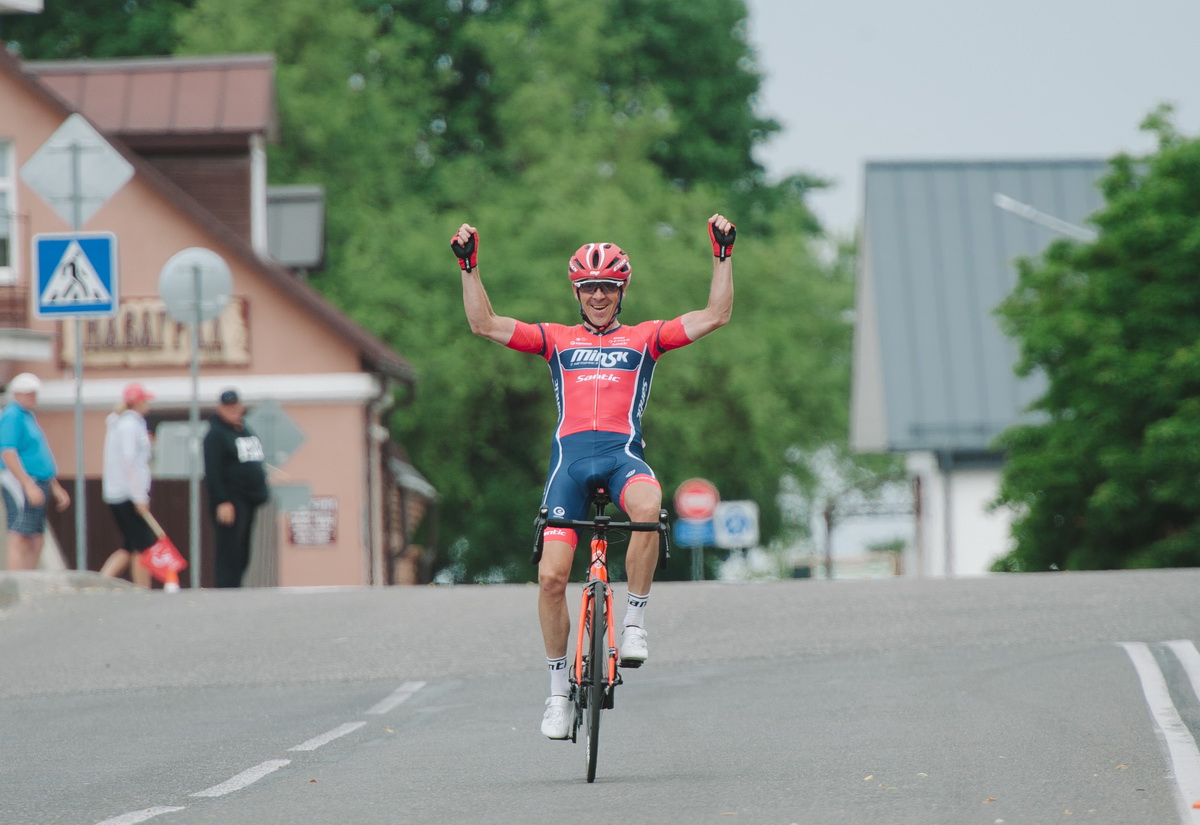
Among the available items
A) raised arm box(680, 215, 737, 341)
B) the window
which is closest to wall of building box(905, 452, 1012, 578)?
the window

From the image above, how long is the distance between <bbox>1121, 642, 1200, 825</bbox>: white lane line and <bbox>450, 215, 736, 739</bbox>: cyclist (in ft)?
6.86

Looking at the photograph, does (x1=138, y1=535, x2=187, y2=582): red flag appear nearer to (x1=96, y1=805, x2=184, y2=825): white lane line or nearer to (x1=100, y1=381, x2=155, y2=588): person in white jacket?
(x1=100, y1=381, x2=155, y2=588): person in white jacket

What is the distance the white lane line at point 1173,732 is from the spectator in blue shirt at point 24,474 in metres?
9.44

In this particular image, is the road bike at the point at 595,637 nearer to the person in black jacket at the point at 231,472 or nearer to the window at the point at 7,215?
the person in black jacket at the point at 231,472

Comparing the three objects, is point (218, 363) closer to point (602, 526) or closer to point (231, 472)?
point (231, 472)

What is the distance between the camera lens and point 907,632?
1327 centimetres

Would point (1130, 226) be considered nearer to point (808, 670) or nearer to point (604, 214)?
point (604, 214)

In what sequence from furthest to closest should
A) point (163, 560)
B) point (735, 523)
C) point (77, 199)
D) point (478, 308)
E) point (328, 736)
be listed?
1. point (735, 523)
2. point (163, 560)
3. point (77, 199)
4. point (328, 736)
5. point (478, 308)

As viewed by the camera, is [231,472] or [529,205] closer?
[231,472]

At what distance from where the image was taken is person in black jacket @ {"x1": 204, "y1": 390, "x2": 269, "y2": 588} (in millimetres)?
17484

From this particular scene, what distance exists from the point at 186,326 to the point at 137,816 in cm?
2237

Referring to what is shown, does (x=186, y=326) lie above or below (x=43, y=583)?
above

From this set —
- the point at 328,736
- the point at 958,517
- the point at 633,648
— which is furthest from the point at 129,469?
the point at 958,517

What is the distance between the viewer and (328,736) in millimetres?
9539
